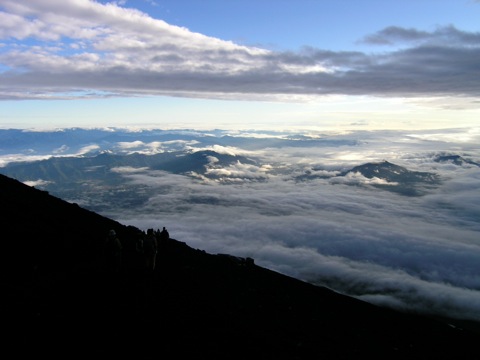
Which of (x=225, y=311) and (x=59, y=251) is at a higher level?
(x=59, y=251)

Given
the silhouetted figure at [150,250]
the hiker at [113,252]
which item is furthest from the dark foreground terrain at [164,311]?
the hiker at [113,252]

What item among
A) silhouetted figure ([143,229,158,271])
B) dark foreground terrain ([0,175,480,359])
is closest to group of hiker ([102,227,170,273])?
silhouetted figure ([143,229,158,271])

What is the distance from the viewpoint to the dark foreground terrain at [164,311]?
60.3 ft

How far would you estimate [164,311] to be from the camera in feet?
78.8

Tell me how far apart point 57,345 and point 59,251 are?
17911mm

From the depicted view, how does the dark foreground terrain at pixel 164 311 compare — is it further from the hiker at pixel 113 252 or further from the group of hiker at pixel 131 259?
the hiker at pixel 113 252

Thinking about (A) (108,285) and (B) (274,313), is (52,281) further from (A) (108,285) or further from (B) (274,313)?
(B) (274,313)

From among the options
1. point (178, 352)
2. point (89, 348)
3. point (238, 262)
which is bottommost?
point (238, 262)

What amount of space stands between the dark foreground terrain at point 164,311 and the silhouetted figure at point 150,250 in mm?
900

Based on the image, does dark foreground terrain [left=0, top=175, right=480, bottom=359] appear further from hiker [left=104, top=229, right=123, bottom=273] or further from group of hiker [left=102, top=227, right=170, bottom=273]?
hiker [left=104, top=229, right=123, bottom=273]

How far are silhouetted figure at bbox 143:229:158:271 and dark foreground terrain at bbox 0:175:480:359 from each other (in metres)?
0.90

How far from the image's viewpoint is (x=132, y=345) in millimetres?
18219

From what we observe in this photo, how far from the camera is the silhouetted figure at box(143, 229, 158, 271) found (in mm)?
28931

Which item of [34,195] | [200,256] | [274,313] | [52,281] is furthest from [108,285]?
[34,195]
